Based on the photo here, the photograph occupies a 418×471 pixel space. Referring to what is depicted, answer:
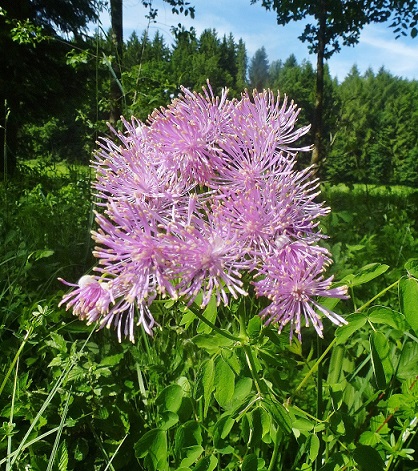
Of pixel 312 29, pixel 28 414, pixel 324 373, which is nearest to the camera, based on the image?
pixel 28 414

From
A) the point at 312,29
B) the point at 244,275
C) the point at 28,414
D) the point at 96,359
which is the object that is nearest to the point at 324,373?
the point at 96,359

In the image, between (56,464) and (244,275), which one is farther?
(56,464)

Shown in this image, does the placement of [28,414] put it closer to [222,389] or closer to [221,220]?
[222,389]

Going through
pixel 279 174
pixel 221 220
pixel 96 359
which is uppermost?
pixel 279 174

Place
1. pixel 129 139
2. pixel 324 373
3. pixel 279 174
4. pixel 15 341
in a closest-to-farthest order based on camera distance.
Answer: pixel 279 174, pixel 129 139, pixel 15 341, pixel 324 373

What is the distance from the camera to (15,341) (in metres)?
1.50

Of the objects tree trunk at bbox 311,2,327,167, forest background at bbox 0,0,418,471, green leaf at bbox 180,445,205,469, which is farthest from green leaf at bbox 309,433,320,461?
tree trunk at bbox 311,2,327,167

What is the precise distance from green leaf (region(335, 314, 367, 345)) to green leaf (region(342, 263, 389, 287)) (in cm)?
9

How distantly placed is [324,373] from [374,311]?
1024mm

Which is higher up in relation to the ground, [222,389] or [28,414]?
[222,389]

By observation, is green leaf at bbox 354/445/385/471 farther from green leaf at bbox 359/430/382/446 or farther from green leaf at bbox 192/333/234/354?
green leaf at bbox 192/333/234/354

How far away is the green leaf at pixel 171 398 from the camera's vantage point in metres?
1.04

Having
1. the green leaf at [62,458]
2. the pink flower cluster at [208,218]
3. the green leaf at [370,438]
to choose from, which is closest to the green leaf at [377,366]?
the pink flower cluster at [208,218]

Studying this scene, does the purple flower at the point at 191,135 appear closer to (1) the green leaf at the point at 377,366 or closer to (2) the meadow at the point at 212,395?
(2) the meadow at the point at 212,395
